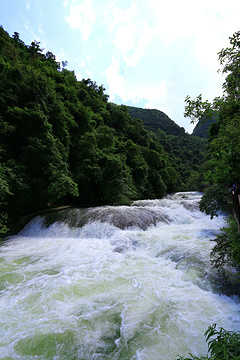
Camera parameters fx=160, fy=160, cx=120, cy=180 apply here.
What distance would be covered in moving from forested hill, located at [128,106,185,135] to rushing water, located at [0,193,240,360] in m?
67.9

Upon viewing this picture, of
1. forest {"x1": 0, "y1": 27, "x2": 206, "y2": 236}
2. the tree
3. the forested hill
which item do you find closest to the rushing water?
the tree

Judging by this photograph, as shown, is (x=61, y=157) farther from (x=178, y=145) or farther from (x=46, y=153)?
(x=178, y=145)

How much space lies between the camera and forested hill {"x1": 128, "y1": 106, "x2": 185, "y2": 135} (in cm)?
7164

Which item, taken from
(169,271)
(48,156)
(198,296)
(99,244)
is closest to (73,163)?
(48,156)

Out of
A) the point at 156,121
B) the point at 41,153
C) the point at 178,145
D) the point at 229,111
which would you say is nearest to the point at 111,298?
the point at 229,111

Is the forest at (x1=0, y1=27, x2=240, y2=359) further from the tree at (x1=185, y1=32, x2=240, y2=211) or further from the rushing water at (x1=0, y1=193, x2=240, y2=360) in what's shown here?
the rushing water at (x1=0, y1=193, x2=240, y2=360)

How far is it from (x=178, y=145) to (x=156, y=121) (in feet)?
65.9

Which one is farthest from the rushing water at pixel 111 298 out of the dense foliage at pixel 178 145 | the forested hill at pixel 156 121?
the forested hill at pixel 156 121

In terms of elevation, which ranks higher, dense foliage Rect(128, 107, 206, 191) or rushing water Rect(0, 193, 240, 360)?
dense foliage Rect(128, 107, 206, 191)

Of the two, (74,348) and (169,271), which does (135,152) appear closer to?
(169,271)

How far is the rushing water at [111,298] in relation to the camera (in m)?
2.91

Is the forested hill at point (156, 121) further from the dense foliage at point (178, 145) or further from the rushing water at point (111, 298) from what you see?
the rushing water at point (111, 298)

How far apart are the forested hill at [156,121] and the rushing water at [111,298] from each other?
223 ft

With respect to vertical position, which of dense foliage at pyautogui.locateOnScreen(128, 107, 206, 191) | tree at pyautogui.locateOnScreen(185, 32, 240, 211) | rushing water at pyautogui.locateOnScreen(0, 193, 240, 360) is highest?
dense foliage at pyautogui.locateOnScreen(128, 107, 206, 191)
